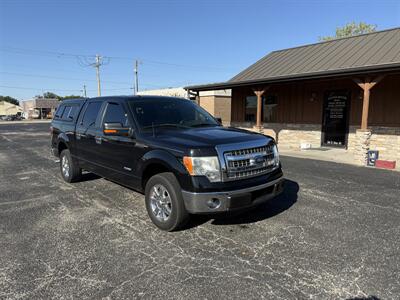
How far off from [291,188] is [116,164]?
3729mm

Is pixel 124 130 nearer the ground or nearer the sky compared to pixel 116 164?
nearer the sky

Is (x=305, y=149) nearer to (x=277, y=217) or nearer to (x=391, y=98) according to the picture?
(x=391, y=98)

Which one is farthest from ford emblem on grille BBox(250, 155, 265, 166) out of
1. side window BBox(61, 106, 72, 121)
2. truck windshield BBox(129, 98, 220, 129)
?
side window BBox(61, 106, 72, 121)

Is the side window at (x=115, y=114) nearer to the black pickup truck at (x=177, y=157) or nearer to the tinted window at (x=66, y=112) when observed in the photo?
the black pickup truck at (x=177, y=157)

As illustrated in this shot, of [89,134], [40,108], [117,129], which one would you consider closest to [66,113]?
[89,134]

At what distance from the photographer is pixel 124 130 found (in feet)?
14.6

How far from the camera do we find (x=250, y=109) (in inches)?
668

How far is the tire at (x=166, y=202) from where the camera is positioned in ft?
12.3

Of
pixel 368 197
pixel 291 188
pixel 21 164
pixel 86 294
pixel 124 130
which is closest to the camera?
pixel 86 294

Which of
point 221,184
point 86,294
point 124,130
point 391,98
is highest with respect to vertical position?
point 391,98

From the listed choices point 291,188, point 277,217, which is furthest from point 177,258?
point 291,188

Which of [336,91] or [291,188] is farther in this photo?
[336,91]

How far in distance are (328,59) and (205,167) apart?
40.8 feet

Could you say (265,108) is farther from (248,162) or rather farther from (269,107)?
(248,162)
